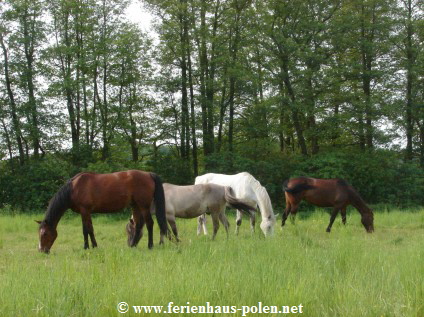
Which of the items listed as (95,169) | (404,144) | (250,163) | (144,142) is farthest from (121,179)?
(404,144)

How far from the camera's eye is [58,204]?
7.73 meters

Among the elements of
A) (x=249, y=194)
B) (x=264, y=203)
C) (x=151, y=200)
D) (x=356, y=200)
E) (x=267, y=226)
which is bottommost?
(x=267, y=226)

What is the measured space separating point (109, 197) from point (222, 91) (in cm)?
1613

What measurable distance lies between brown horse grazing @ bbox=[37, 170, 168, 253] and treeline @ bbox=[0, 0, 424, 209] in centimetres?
1081

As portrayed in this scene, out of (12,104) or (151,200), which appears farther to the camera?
(12,104)

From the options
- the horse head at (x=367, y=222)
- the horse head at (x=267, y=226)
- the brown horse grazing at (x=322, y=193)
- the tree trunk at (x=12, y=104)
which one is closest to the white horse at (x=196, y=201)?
the horse head at (x=267, y=226)

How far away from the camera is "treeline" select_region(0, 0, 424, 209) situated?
19.7 m

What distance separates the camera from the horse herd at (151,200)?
7.82 metres

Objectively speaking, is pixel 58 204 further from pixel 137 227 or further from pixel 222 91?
pixel 222 91

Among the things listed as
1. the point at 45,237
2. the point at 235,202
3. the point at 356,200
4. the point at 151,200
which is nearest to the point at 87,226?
the point at 45,237

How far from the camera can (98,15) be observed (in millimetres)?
21719

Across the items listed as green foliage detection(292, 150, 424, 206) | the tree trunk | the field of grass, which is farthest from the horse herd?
the tree trunk

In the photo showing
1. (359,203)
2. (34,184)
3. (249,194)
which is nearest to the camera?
(249,194)

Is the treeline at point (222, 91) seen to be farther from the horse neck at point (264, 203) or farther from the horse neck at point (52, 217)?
the horse neck at point (52, 217)
